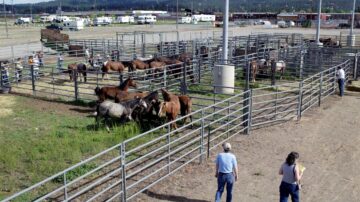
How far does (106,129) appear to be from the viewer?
12078 millimetres

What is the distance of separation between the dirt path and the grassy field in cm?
248

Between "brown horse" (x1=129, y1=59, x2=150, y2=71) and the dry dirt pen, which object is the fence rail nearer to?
the dry dirt pen

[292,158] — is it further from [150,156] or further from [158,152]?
[158,152]

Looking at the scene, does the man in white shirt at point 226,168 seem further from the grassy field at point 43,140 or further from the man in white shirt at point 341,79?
the man in white shirt at point 341,79

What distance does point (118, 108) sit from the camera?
39.4 ft

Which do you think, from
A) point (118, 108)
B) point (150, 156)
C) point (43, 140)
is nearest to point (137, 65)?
→ point (118, 108)

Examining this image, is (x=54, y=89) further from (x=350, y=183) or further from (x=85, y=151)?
(x=350, y=183)

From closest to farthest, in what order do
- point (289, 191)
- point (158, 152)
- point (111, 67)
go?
point (289, 191), point (158, 152), point (111, 67)

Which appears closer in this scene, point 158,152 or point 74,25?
point 158,152

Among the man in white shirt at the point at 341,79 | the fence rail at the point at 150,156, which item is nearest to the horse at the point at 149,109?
the fence rail at the point at 150,156

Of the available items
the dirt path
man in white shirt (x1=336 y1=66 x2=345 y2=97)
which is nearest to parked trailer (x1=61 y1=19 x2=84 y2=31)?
man in white shirt (x1=336 y1=66 x2=345 y2=97)

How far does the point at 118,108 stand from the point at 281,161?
466 centimetres

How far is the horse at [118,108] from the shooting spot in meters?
11.9

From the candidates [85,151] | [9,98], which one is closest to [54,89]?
[9,98]
